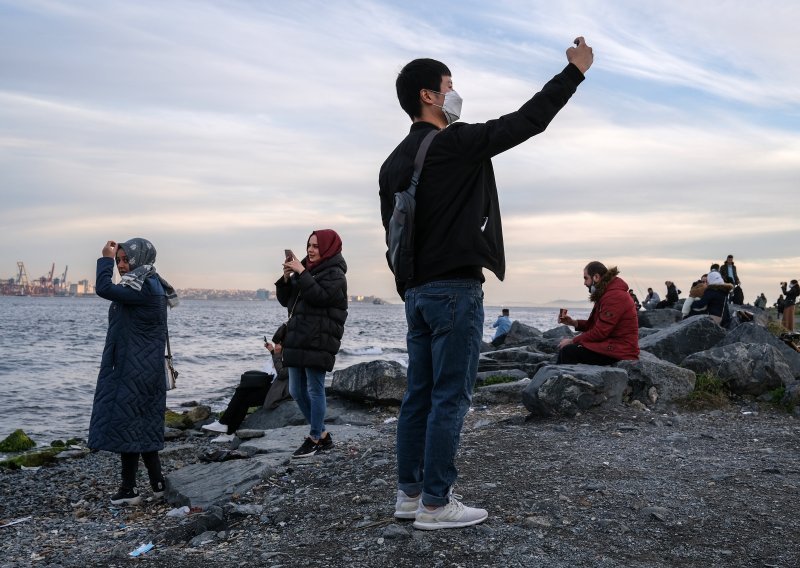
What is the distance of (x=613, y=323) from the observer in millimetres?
8492

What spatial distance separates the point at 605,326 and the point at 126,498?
5.38 meters

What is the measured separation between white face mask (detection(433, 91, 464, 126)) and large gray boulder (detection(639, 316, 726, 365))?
8.61 m

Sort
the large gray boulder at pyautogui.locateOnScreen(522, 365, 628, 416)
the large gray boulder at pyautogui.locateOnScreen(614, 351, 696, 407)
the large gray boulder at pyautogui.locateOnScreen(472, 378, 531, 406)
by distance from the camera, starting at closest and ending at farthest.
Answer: the large gray boulder at pyautogui.locateOnScreen(522, 365, 628, 416) → the large gray boulder at pyautogui.locateOnScreen(614, 351, 696, 407) → the large gray boulder at pyautogui.locateOnScreen(472, 378, 531, 406)

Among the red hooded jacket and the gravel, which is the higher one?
the red hooded jacket

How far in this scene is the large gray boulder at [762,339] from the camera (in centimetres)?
1025

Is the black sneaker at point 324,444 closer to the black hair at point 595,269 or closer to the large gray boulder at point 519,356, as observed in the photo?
the black hair at point 595,269

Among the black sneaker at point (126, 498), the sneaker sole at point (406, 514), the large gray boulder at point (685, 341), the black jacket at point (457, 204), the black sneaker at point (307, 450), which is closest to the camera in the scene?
the black jacket at point (457, 204)

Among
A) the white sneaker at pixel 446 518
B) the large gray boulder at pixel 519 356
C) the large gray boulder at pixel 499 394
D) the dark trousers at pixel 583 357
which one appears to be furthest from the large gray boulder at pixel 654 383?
the large gray boulder at pixel 519 356

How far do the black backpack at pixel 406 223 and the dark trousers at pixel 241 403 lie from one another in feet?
20.7

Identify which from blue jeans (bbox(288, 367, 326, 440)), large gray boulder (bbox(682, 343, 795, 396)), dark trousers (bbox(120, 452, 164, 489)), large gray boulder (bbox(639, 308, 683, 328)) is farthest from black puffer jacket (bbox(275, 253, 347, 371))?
large gray boulder (bbox(639, 308, 683, 328))

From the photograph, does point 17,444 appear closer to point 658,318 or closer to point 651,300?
point 658,318

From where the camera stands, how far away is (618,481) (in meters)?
4.96

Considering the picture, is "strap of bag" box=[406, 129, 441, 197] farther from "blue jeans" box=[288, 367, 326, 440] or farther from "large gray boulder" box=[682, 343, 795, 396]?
"large gray boulder" box=[682, 343, 795, 396]

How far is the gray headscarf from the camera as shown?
19.2 feet
